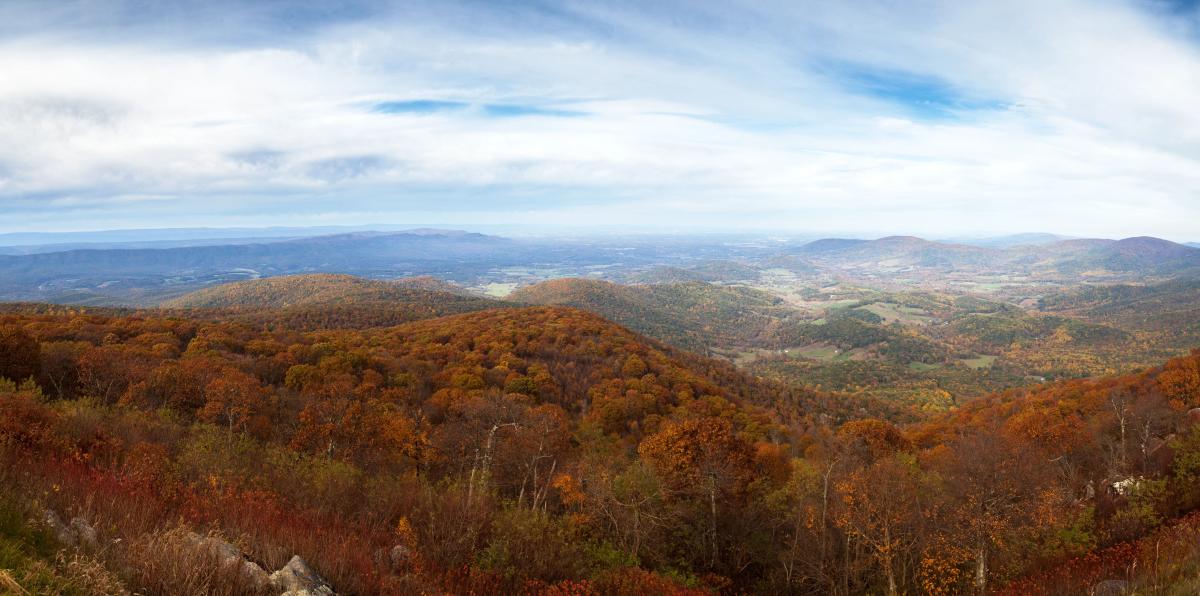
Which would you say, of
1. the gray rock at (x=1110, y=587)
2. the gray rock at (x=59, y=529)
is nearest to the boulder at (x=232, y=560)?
the gray rock at (x=59, y=529)

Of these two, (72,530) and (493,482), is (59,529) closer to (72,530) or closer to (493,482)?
(72,530)

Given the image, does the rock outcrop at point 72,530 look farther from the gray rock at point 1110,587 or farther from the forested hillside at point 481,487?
the gray rock at point 1110,587

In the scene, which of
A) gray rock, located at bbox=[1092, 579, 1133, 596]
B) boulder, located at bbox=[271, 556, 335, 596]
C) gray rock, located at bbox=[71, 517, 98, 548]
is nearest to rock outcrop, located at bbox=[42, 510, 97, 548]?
gray rock, located at bbox=[71, 517, 98, 548]

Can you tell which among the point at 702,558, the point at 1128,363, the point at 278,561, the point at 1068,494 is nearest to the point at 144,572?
the point at 278,561

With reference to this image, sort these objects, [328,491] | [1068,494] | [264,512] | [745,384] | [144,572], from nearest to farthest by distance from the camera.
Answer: [144,572]
[264,512]
[328,491]
[1068,494]
[745,384]

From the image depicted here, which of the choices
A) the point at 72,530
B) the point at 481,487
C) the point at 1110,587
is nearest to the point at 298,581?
the point at 72,530

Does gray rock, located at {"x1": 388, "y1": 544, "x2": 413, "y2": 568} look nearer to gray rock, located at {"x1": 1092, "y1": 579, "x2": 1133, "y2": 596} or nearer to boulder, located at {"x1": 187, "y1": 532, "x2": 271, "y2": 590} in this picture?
boulder, located at {"x1": 187, "y1": 532, "x2": 271, "y2": 590}

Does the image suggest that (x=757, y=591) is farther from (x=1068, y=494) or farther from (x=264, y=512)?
(x=264, y=512)
